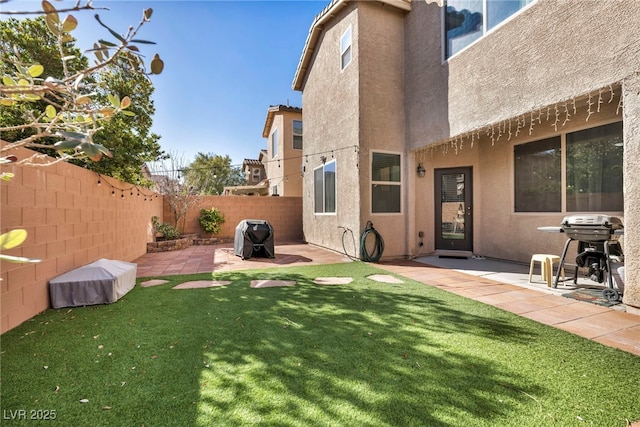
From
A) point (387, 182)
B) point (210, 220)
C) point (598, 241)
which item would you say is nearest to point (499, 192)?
point (387, 182)

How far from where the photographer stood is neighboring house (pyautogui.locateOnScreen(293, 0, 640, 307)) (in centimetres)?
410

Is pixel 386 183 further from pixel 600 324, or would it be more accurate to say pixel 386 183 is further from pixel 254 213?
pixel 254 213

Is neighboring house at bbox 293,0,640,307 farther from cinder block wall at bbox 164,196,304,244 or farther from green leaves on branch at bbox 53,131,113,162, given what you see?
green leaves on branch at bbox 53,131,113,162

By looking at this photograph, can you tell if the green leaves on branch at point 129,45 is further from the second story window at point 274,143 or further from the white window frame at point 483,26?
the second story window at point 274,143

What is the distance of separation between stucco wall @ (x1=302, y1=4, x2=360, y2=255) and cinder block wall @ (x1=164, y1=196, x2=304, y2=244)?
1832mm

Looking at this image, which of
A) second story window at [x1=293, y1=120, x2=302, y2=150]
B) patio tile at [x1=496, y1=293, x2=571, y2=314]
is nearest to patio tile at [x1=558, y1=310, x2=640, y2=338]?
patio tile at [x1=496, y1=293, x2=571, y2=314]

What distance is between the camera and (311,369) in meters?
2.49

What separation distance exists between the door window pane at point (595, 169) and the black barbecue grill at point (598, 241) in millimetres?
1236

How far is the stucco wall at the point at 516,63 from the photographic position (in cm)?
383

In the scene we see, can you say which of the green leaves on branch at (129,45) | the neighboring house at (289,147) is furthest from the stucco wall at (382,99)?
the neighboring house at (289,147)

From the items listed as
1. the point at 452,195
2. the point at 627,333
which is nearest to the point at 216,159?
the point at 452,195

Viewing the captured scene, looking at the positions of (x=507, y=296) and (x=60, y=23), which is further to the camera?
(x=507, y=296)

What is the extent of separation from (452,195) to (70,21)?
861 centimetres

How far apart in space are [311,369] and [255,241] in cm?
625
